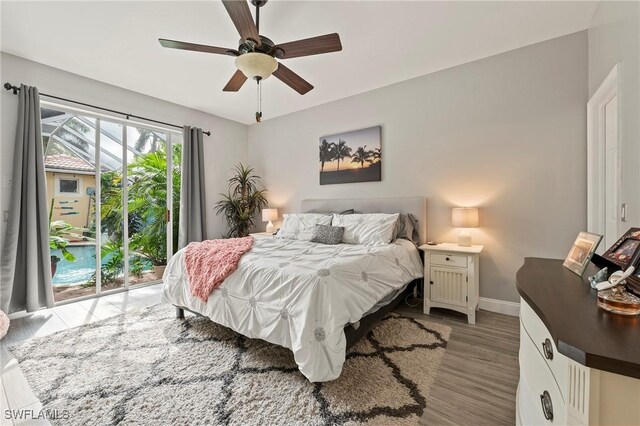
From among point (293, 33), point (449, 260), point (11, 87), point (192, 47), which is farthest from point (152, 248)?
point (449, 260)

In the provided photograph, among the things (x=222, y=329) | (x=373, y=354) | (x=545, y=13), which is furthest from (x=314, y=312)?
(x=545, y=13)

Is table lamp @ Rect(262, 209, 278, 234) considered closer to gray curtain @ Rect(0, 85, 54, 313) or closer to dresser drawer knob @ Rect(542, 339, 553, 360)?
gray curtain @ Rect(0, 85, 54, 313)

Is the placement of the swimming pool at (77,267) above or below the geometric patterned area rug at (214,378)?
above

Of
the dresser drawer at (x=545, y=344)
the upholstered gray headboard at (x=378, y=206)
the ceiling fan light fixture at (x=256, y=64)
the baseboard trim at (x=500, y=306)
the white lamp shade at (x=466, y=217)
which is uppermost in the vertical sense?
the ceiling fan light fixture at (x=256, y=64)

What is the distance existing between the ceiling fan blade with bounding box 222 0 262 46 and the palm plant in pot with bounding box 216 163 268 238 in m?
3.07

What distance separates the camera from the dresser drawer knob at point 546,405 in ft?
2.68

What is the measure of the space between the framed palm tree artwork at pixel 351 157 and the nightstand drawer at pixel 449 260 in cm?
132

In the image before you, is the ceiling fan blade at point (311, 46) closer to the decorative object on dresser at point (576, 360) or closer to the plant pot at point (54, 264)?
the decorative object on dresser at point (576, 360)

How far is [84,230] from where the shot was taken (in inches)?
138

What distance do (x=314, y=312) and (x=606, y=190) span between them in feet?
8.49

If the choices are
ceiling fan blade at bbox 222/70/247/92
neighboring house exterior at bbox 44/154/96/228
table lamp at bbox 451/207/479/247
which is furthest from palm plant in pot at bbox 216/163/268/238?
table lamp at bbox 451/207/479/247

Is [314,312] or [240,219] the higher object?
[240,219]

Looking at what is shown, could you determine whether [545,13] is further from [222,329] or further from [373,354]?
[222,329]

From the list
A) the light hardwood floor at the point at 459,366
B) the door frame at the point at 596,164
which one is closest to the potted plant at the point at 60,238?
the light hardwood floor at the point at 459,366
